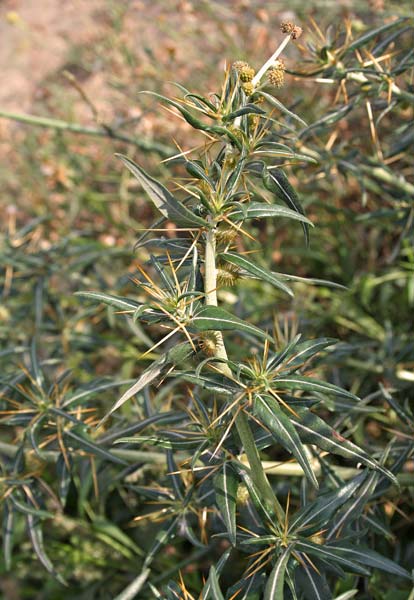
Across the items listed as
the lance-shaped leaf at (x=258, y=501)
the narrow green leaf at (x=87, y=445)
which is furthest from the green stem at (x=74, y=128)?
the lance-shaped leaf at (x=258, y=501)

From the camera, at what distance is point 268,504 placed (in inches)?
47.6

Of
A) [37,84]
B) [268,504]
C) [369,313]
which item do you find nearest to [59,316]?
[369,313]

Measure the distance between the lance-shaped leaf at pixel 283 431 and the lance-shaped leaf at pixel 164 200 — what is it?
0.32 m

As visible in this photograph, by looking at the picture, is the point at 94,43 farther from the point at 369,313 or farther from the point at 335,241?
the point at 369,313

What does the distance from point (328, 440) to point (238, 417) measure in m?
0.17

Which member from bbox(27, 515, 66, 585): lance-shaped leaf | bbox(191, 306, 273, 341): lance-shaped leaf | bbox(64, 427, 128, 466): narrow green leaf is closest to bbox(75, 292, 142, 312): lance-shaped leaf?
bbox(191, 306, 273, 341): lance-shaped leaf

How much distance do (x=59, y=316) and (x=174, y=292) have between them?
138cm

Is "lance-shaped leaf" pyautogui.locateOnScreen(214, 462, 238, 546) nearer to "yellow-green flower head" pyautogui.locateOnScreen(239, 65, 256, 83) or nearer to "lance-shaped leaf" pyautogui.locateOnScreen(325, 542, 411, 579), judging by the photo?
"lance-shaped leaf" pyautogui.locateOnScreen(325, 542, 411, 579)

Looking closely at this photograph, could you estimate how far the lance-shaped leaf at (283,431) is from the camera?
99 cm

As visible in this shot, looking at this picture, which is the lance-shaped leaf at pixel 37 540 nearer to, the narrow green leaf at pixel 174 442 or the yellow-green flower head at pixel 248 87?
the narrow green leaf at pixel 174 442

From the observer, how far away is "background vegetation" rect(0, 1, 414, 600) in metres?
1.57

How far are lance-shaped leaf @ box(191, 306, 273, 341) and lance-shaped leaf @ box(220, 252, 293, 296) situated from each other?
0.08 meters

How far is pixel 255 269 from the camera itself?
1022 mm

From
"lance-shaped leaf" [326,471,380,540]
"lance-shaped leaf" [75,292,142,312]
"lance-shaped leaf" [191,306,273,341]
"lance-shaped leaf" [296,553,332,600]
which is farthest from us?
"lance-shaped leaf" [326,471,380,540]
